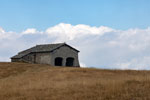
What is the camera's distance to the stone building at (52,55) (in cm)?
5431

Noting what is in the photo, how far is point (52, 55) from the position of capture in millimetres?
53812

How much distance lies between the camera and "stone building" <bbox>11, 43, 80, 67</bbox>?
54.3 meters

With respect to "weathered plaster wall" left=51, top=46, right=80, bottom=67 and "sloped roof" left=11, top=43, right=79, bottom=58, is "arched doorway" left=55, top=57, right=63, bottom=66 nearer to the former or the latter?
"weathered plaster wall" left=51, top=46, right=80, bottom=67

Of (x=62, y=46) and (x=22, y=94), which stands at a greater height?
(x=62, y=46)

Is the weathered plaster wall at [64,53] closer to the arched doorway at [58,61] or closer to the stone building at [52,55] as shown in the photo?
the stone building at [52,55]

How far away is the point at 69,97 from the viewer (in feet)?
49.9

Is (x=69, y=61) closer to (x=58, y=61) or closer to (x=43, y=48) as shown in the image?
(x=58, y=61)

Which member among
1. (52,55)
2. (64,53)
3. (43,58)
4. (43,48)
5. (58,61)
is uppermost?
(43,48)

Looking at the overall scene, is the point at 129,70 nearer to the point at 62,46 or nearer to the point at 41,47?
the point at 62,46

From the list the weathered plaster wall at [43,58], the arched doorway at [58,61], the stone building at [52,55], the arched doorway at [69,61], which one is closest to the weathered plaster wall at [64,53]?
the stone building at [52,55]

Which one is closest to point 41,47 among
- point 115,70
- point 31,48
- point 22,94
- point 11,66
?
point 31,48

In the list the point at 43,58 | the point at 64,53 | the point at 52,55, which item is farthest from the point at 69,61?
the point at 43,58

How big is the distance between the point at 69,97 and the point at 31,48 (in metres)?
48.2

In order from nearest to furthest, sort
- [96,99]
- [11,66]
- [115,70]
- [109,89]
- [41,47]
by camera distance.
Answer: [96,99] → [109,89] → [115,70] → [11,66] → [41,47]
